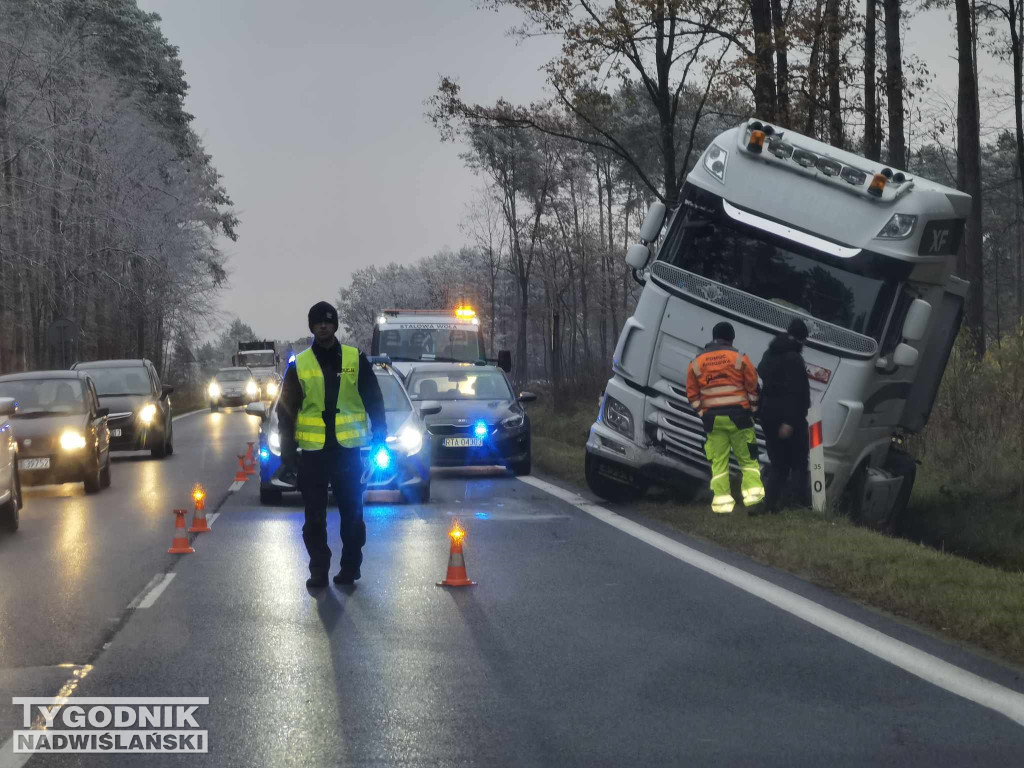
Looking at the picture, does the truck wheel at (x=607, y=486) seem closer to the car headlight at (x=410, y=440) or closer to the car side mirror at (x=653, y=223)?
the car headlight at (x=410, y=440)

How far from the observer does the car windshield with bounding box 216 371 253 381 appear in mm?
56219

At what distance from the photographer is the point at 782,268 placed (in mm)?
13883

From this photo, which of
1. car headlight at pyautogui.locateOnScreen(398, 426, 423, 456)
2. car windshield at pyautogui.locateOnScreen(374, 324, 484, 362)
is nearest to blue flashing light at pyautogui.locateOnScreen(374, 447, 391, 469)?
car headlight at pyautogui.locateOnScreen(398, 426, 423, 456)

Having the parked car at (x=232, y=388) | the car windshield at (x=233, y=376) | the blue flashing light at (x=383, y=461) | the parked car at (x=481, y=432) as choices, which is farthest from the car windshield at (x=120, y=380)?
the car windshield at (x=233, y=376)

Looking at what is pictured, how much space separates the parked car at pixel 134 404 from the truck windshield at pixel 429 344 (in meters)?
4.75

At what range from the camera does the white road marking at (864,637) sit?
663cm

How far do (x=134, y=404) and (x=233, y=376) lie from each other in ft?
104

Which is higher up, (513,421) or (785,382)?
(785,382)

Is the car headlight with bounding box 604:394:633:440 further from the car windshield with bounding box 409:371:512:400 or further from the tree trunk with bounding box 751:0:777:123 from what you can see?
the tree trunk with bounding box 751:0:777:123

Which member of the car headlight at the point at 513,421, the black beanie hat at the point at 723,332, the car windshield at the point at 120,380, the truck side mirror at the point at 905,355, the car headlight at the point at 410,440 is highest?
the black beanie hat at the point at 723,332

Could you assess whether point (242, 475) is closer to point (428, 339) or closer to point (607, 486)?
point (607, 486)

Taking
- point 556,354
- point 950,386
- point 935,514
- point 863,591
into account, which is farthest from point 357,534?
point 556,354

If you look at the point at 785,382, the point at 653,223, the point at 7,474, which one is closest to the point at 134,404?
the point at 7,474

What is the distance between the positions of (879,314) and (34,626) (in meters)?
8.02
